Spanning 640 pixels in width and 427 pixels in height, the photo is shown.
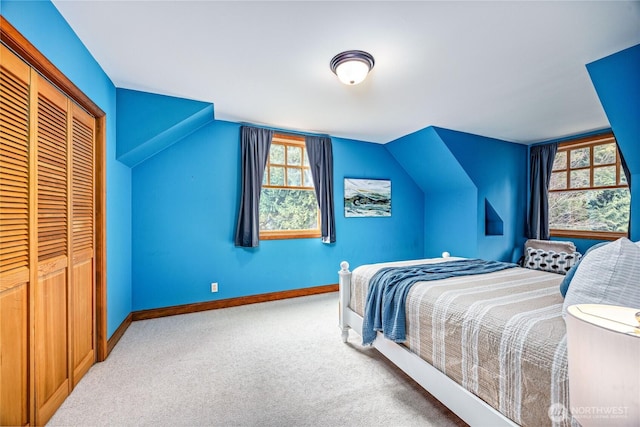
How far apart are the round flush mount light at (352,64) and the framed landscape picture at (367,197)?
7.53 ft

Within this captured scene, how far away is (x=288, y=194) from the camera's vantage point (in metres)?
4.14

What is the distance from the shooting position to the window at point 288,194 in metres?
3.98

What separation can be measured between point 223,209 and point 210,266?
0.75m

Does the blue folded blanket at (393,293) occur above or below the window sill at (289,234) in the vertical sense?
below

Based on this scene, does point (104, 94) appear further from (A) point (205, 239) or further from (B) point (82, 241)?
(A) point (205, 239)

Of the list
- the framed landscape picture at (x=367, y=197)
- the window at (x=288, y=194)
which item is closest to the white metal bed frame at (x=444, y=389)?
the window at (x=288, y=194)

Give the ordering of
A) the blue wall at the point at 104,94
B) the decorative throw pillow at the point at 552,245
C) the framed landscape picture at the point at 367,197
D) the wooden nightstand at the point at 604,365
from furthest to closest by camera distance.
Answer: the framed landscape picture at the point at 367,197 < the decorative throw pillow at the point at 552,245 < the blue wall at the point at 104,94 < the wooden nightstand at the point at 604,365

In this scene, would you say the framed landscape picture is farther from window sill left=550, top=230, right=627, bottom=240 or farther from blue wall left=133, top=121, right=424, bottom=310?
window sill left=550, top=230, right=627, bottom=240

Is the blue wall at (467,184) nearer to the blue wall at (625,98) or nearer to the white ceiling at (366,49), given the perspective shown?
the white ceiling at (366,49)

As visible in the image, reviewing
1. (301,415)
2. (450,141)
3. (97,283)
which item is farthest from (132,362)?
(450,141)

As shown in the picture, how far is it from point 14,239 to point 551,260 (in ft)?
18.8

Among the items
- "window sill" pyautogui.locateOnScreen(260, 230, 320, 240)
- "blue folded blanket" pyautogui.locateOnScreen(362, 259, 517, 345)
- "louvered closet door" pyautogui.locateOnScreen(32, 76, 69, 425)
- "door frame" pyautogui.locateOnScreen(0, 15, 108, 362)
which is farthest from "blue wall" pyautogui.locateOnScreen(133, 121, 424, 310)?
"blue folded blanket" pyautogui.locateOnScreen(362, 259, 517, 345)

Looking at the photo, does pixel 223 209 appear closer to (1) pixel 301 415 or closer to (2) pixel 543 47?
(1) pixel 301 415

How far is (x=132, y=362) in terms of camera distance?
2.26 meters
